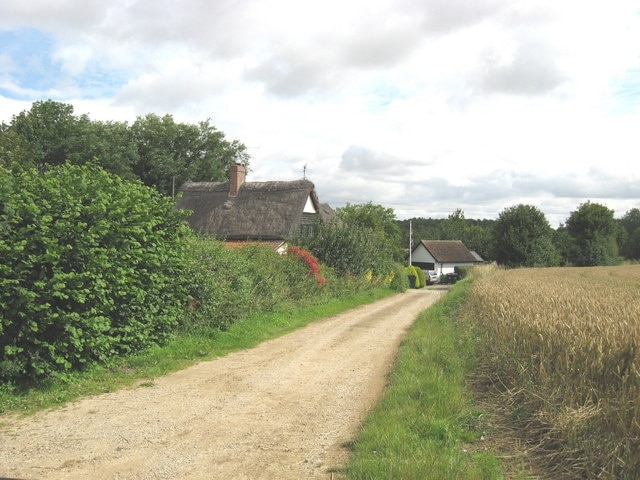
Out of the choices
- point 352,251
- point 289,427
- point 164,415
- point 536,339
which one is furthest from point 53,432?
point 352,251

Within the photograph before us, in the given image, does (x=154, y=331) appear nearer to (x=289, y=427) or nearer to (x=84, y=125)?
(x=289, y=427)

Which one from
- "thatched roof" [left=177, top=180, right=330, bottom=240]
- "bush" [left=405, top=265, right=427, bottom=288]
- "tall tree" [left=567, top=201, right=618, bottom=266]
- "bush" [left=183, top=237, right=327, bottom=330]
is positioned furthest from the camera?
"tall tree" [left=567, top=201, right=618, bottom=266]

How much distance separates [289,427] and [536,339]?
3.70 m

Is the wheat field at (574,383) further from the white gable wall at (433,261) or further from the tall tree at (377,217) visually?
the white gable wall at (433,261)

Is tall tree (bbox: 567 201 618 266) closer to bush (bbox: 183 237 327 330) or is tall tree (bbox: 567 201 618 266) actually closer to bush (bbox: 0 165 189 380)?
bush (bbox: 183 237 327 330)

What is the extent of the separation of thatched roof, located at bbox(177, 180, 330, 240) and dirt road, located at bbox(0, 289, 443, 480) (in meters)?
21.1

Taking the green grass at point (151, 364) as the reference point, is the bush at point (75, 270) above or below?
above

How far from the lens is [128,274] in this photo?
8734 mm

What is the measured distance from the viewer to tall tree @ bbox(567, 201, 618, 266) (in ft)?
217

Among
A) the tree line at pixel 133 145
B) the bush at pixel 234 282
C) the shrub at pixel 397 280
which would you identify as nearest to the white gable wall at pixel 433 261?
the tree line at pixel 133 145

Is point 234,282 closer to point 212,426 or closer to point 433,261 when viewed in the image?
point 212,426

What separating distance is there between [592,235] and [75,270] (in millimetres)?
72955

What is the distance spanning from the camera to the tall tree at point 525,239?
5141cm

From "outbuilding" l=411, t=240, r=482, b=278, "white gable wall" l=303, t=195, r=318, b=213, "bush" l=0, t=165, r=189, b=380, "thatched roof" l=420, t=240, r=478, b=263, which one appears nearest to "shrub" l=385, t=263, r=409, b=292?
"white gable wall" l=303, t=195, r=318, b=213
